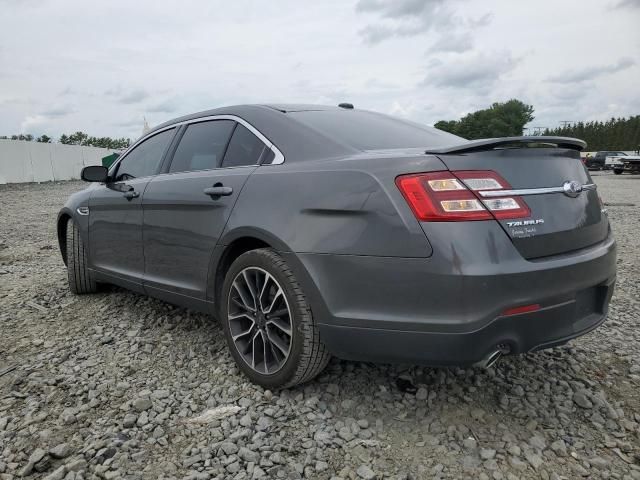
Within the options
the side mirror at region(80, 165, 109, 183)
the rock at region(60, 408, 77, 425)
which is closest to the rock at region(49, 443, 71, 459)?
the rock at region(60, 408, 77, 425)

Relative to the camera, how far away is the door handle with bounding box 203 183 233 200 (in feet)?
9.46

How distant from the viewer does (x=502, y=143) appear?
7.39 ft

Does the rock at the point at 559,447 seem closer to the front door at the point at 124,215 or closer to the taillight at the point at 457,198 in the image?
the taillight at the point at 457,198

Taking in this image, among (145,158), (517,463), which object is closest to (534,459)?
(517,463)

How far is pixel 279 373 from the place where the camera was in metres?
2.63

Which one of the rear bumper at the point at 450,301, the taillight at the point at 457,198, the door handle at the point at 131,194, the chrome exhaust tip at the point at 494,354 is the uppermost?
the taillight at the point at 457,198

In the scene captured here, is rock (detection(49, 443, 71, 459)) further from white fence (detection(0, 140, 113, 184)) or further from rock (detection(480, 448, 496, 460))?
white fence (detection(0, 140, 113, 184))

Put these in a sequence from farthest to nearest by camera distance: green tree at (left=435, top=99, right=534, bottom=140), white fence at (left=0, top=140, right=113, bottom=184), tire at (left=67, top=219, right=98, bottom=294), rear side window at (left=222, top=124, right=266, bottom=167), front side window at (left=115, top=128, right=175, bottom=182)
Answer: green tree at (left=435, top=99, right=534, bottom=140)
white fence at (left=0, top=140, right=113, bottom=184)
tire at (left=67, top=219, right=98, bottom=294)
front side window at (left=115, top=128, right=175, bottom=182)
rear side window at (left=222, top=124, right=266, bottom=167)

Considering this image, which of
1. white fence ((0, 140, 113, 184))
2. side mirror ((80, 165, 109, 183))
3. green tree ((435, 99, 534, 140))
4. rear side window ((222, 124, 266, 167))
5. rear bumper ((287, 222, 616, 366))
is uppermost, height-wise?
green tree ((435, 99, 534, 140))

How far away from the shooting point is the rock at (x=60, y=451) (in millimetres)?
2273

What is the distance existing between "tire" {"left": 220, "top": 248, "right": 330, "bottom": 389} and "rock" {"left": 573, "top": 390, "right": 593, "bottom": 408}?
4.09 feet

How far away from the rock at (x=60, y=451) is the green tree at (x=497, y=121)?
103269mm

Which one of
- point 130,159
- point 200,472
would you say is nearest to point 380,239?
point 200,472

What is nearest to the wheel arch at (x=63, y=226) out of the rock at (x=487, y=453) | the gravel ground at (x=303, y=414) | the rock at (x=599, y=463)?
the gravel ground at (x=303, y=414)
